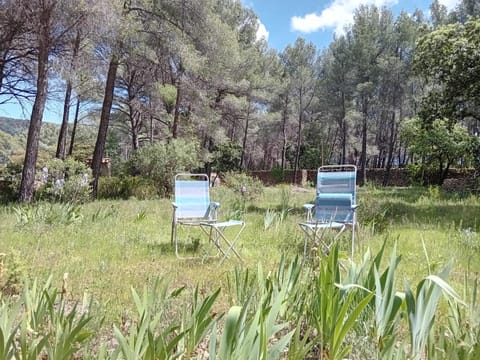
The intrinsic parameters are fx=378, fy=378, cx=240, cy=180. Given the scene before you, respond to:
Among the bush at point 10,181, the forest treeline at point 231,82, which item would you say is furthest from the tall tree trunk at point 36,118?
the bush at point 10,181

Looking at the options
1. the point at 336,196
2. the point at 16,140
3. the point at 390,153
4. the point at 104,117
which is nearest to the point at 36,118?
the point at 104,117

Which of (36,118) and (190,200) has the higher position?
(36,118)

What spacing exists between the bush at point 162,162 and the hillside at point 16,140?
350cm

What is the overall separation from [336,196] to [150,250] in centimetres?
215

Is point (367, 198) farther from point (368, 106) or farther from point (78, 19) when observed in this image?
point (368, 106)

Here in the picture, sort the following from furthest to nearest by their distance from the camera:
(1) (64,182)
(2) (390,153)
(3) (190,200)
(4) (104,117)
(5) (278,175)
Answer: (5) (278,175) → (2) (390,153) → (4) (104,117) → (1) (64,182) → (3) (190,200)

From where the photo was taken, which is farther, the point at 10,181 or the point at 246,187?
the point at 246,187

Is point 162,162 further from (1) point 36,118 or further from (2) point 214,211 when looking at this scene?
(2) point 214,211

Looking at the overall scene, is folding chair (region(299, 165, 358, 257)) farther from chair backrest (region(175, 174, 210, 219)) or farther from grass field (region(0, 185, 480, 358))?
chair backrest (region(175, 174, 210, 219))

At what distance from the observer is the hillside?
12.2 m

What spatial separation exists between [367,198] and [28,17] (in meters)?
7.23

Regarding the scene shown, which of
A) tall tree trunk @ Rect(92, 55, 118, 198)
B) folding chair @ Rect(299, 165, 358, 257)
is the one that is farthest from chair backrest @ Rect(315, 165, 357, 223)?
tall tree trunk @ Rect(92, 55, 118, 198)

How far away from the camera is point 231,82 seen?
59.7 ft

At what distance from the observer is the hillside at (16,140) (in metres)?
12.2
